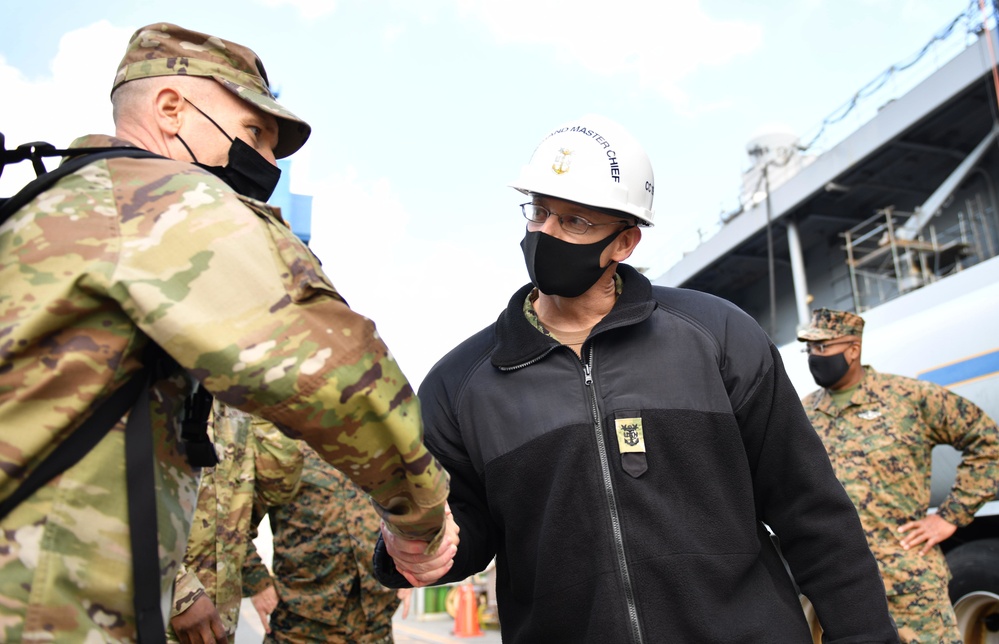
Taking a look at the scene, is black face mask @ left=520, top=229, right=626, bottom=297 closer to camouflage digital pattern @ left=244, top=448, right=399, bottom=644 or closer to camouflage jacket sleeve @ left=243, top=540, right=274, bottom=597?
camouflage digital pattern @ left=244, top=448, right=399, bottom=644

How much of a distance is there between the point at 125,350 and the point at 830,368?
17.0ft

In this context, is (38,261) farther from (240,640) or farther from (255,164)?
(240,640)

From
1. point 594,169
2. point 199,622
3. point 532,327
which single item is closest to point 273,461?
point 199,622

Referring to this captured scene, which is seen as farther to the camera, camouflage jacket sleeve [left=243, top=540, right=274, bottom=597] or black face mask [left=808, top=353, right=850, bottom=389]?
black face mask [left=808, top=353, right=850, bottom=389]

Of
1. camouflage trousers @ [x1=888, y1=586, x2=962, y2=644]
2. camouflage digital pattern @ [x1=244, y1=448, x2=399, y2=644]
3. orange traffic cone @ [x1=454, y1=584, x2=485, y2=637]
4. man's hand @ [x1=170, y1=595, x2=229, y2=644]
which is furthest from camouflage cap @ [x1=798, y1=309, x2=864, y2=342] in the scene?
orange traffic cone @ [x1=454, y1=584, x2=485, y2=637]

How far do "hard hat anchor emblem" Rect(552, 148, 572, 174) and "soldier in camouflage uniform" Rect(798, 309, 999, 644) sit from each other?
358cm

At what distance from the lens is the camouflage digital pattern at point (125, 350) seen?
1.37 meters

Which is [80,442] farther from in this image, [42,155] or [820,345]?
[820,345]

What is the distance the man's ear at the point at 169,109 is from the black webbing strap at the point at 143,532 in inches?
29.4

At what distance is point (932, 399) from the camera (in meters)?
5.29

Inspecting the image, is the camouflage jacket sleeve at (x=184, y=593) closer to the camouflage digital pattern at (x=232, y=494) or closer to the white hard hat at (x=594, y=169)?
the camouflage digital pattern at (x=232, y=494)

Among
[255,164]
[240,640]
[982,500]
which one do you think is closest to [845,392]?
[982,500]

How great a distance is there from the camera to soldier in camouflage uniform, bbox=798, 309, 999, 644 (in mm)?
4926

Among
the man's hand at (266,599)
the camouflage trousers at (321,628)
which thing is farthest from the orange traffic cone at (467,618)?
the man's hand at (266,599)
